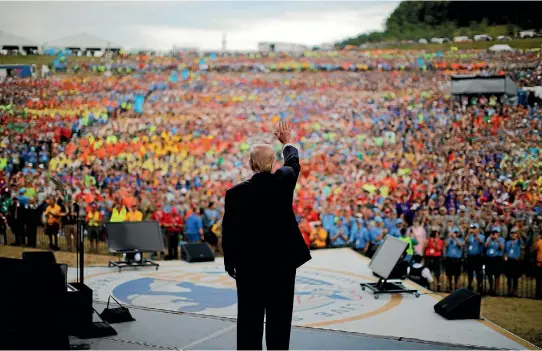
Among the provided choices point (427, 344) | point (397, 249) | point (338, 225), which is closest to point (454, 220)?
point (338, 225)

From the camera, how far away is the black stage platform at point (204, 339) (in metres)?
6.11

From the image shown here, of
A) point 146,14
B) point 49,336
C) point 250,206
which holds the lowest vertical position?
point 49,336

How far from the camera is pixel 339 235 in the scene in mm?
13680

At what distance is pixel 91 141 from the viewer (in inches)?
603

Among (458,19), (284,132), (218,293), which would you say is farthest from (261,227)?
(458,19)

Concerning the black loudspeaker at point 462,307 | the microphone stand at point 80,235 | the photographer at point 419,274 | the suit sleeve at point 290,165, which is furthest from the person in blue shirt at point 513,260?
the suit sleeve at point 290,165

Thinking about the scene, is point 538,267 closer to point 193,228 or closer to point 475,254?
point 475,254

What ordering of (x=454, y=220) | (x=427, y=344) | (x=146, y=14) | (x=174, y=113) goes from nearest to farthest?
1. (x=427, y=344)
2. (x=454, y=220)
3. (x=146, y=14)
4. (x=174, y=113)

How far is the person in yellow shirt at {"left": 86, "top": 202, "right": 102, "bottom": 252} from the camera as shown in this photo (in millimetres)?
14188

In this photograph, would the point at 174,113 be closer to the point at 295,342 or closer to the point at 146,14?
the point at 146,14

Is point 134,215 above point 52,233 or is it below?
above

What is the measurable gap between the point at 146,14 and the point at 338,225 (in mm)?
5969

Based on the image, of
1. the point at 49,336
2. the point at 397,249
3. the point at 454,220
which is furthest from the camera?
the point at 454,220

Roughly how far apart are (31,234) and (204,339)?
308 inches
